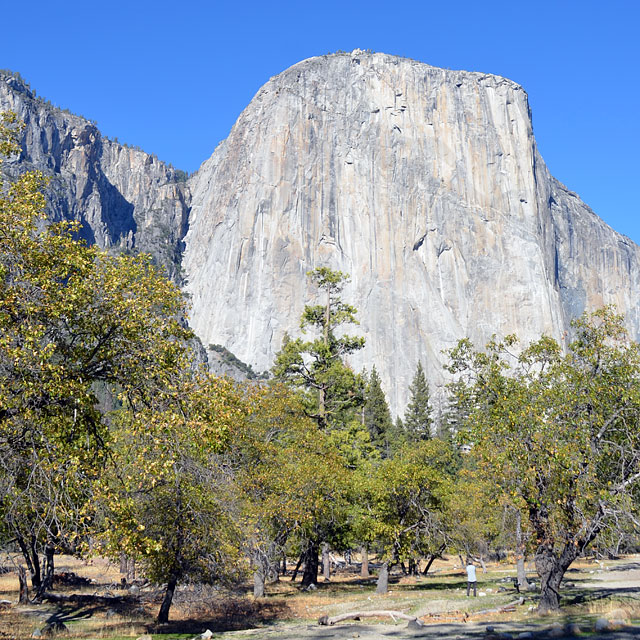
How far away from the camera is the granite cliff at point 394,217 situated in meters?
167

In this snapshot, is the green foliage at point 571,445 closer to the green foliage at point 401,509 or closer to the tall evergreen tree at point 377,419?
the green foliage at point 401,509

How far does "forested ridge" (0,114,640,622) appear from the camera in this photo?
1267 cm

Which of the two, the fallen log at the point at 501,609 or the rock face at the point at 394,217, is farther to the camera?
the rock face at the point at 394,217

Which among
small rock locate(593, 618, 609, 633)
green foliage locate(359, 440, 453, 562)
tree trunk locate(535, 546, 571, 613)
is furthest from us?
green foliage locate(359, 440, 453, 562)

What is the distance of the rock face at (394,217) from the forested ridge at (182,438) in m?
136

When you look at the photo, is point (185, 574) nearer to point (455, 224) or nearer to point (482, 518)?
point (482, 518)

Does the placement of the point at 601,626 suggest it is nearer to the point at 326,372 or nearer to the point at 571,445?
the point at 571,445

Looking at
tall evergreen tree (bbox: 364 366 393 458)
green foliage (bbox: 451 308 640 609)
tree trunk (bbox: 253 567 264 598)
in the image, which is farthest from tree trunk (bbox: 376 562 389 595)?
tall evergreen tree (bbox: 364 366 393 458)

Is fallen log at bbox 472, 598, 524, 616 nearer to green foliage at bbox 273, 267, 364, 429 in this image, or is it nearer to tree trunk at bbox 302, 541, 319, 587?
tree trunk at bbox 302, 541, 319, 587

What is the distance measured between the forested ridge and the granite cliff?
445 ft

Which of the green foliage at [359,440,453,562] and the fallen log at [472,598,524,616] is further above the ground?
the green foliage at [359,440,453,562]

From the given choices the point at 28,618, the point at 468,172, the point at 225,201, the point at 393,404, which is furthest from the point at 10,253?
the point at 225,201

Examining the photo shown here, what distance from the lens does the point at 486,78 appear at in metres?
182

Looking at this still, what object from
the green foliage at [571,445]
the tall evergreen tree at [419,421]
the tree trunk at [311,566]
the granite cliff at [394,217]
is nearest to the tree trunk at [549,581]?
the green foliage at [571,445]
